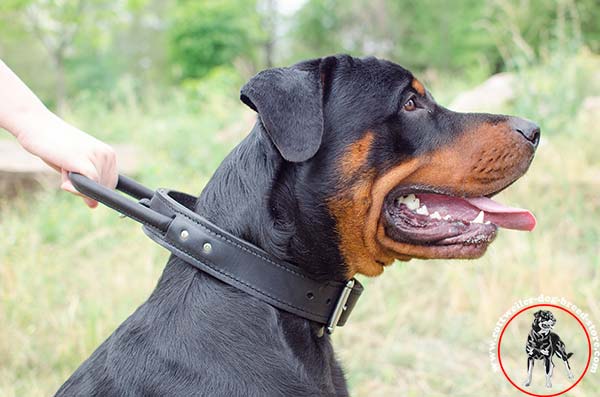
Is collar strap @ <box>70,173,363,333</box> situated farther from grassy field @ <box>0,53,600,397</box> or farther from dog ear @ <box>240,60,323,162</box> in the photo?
grassy field @ <box>0,53,600,397</box>

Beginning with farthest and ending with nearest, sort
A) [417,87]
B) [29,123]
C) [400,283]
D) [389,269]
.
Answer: [389,269] → [400,283] → [417,87] → [29,123]

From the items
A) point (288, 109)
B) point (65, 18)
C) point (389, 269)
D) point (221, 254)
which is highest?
point (65, 18)

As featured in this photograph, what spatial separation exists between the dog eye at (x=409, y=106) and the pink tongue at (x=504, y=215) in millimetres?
423

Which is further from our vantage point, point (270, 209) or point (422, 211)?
point (422, 211)

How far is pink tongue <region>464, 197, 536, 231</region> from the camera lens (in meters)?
2.73

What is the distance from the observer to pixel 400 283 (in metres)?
5.45

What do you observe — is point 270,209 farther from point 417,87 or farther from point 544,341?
point 544,341

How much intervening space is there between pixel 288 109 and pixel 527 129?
988 millimetres

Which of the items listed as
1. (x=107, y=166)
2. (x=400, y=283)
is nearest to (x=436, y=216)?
(x=107, y=166)

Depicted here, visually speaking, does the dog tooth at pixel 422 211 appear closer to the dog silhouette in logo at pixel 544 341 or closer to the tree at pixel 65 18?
the dog silhouette in logo at pixel 544 341

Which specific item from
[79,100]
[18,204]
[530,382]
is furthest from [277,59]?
[530,382]

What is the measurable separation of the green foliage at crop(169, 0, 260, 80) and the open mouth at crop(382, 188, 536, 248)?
23484 mm

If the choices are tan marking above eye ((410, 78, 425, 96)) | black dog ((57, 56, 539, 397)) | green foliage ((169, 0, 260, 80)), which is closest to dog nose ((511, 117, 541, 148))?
black dog ((57, 56, 539, 397))

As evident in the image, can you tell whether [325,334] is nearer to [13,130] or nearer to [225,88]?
[13,130]
